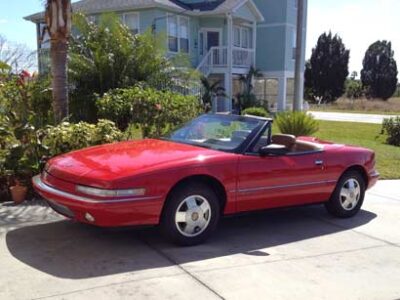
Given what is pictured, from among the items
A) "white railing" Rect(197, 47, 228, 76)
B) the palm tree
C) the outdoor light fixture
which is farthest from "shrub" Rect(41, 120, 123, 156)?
"white railing" Rect(197, 47, 228, 76)

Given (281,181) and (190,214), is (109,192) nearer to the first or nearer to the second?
(190,214)

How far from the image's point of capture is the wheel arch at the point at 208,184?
17.3 feet

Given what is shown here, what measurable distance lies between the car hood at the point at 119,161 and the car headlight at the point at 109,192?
55mm

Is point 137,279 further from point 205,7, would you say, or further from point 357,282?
point 205,7

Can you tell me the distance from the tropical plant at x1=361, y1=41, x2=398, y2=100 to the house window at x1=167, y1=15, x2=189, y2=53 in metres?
37.4

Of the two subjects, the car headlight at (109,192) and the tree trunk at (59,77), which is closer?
the car headlight at (109,192)

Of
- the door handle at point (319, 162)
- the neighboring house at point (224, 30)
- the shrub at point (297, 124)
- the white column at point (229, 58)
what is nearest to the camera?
the door handle at point (319, 162)

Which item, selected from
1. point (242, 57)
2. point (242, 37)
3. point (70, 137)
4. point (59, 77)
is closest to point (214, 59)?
point (242, 57)

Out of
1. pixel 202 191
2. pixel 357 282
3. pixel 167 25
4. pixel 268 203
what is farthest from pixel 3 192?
pixel 167 25

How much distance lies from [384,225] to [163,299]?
3.69 m

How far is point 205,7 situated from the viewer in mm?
28484

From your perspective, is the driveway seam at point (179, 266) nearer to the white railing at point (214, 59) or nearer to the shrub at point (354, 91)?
the white railing at point (214, 59)

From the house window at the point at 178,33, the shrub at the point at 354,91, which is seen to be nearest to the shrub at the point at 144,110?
the house window at the point at 178,33

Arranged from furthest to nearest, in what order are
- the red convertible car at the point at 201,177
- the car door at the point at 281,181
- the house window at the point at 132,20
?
1. the house window at the point at 132,20
2. the car door at the point at 281,181
3. the red convertible car at the point at 201,177
